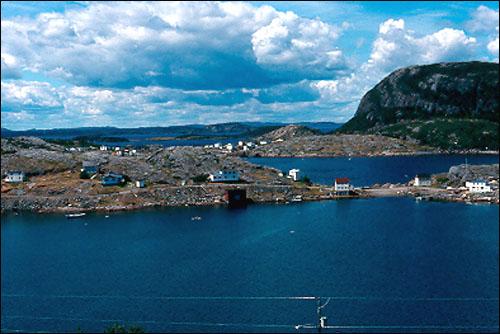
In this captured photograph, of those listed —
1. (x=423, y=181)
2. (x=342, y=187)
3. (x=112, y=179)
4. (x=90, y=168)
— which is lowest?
(x=423, y=181)

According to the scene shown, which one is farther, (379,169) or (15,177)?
(379,169)

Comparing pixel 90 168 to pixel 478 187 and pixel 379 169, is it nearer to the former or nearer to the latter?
pixel 478 187

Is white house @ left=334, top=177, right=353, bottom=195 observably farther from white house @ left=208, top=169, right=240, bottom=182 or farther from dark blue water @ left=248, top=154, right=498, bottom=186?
white house @ left=208, top=169, right=240, bottom=182

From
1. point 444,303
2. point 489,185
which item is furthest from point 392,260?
point 489,185

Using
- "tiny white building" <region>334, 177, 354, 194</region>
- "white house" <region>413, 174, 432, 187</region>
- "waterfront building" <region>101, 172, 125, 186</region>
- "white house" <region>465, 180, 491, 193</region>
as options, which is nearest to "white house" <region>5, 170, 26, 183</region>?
"waterfront building" <region>101, 172, 125, 186</region>

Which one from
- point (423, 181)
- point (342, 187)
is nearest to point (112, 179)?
point (342, 187)

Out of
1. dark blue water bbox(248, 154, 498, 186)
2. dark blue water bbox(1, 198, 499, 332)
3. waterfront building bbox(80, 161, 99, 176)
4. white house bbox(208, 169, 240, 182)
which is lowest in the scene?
dark blue water bbox(1, 198, 499, 332)

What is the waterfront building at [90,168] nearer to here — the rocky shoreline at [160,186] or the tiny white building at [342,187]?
the rocky shoreline at [160,186]
